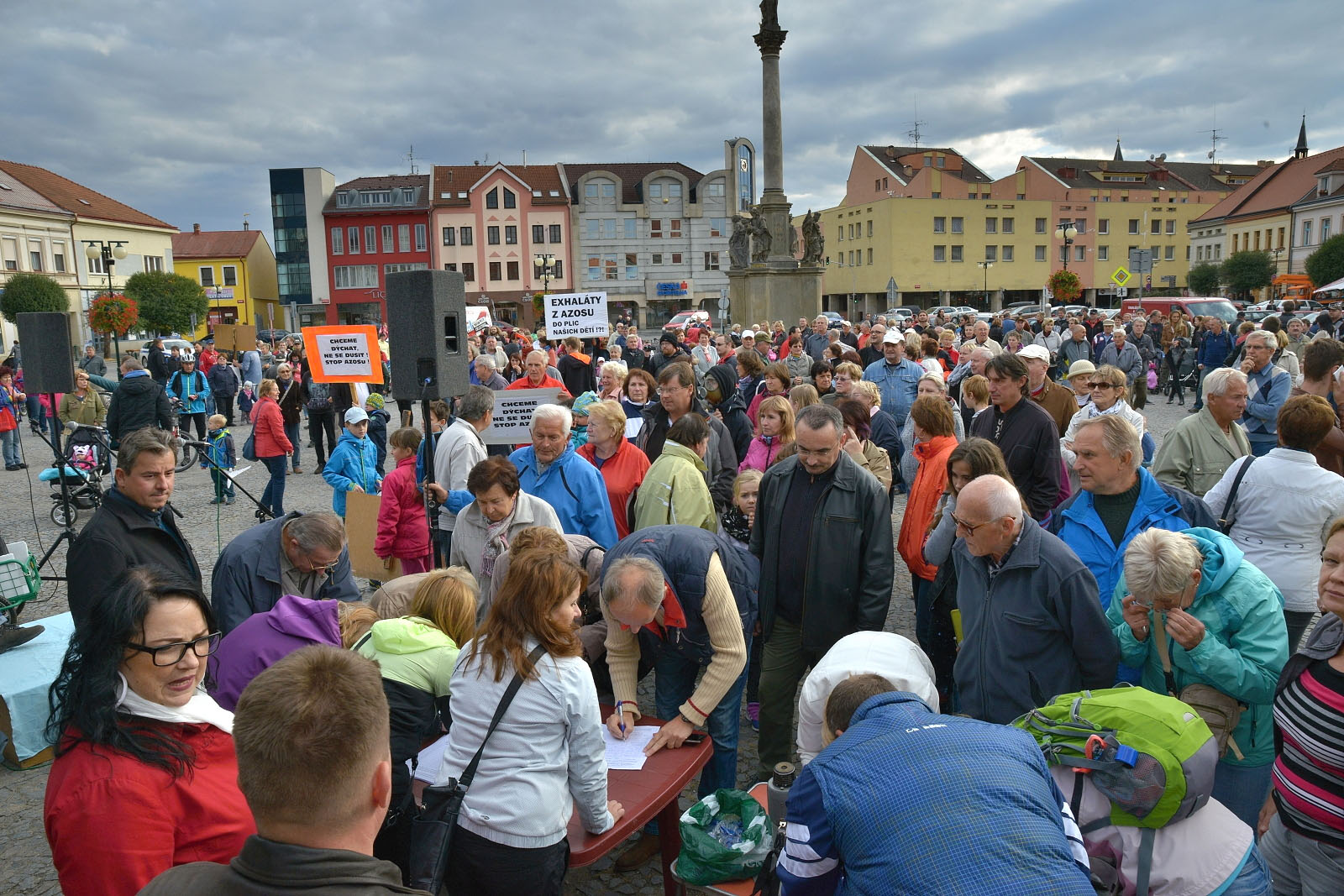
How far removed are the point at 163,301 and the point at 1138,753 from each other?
5887cm

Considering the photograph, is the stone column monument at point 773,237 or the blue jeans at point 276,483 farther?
the stone column monument at point 773,237

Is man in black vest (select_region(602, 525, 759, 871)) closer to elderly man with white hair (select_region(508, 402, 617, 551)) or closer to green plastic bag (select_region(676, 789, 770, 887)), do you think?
green plastic bag (select_region(676, 789, 770, 887))

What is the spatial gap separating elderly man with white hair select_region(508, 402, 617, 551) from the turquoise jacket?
3.16 meters

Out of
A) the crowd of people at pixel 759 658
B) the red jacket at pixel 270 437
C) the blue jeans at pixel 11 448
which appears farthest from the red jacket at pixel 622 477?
the blue jeans at pixel 11 448

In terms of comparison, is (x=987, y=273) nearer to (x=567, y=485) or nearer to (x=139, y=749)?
(x=567, y=485)

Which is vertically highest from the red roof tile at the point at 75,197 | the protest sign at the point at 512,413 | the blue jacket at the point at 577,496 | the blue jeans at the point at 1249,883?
the red roof tile at the point at 75,197

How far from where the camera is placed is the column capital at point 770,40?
22219 mm

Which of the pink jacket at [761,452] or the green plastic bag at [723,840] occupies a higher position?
the pink jacket at [761,452]

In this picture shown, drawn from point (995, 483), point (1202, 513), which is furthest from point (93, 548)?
point (1202, 513)

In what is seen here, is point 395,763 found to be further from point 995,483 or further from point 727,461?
point 727,461

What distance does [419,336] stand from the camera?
5.34 m

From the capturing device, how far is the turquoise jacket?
304cm

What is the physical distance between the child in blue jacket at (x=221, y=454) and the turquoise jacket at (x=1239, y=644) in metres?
9.97

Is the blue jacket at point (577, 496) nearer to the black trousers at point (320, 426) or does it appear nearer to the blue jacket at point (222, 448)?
the blue jacket at point (222, 448)
